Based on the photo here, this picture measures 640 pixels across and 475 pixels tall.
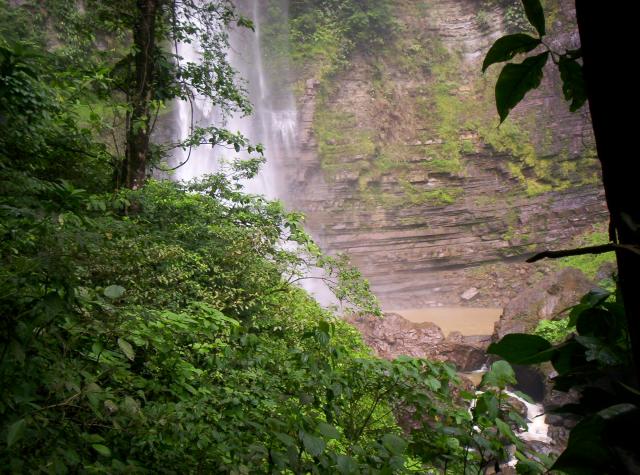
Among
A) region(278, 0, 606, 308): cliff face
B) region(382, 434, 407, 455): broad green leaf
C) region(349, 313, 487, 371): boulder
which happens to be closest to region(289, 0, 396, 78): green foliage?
region(278, 0, 606, 308): cliff face

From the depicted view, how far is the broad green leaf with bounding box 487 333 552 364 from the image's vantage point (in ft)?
1.95

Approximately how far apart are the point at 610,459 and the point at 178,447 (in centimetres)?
146

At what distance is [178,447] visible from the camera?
5.21 feet

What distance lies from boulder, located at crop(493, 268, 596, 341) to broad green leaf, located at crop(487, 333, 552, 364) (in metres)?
10.4

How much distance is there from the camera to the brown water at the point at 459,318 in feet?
42.6

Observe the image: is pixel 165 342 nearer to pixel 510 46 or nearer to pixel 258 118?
pixel 510 46

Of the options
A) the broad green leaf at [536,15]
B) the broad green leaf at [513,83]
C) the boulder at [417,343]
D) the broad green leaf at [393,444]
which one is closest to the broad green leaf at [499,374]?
the broad green leaf at [393,444]

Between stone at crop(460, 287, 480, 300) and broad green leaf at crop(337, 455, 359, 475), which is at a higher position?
broad green leaf at crop(337, 455, 359, 475)

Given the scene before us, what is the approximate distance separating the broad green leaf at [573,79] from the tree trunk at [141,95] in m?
4.55

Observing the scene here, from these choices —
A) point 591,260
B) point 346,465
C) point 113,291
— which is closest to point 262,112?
point 591,260

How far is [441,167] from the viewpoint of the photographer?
60.5 feet

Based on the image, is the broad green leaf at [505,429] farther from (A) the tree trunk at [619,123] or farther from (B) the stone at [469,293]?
(B) the stone at [469,293]

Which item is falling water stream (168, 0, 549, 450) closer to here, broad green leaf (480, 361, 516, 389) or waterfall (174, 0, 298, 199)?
waterfall (174, 0, 298, 199)

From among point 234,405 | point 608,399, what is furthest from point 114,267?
point 608,399
